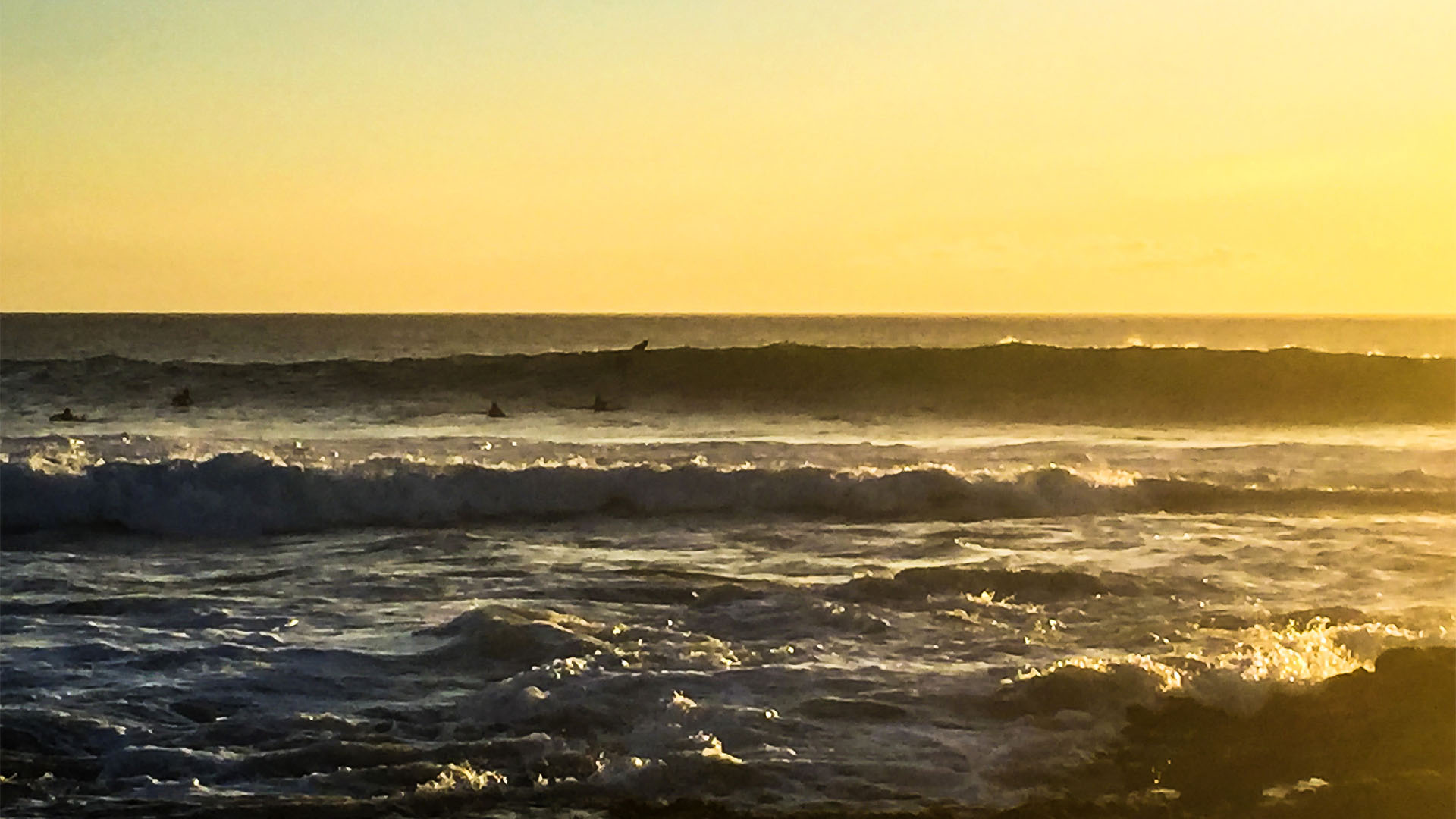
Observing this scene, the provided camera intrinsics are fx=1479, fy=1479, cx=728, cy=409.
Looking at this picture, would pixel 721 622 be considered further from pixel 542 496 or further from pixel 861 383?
pixel 861 383

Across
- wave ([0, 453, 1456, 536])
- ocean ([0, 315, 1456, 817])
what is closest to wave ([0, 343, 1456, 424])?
ocean ([0, 315, 1456, 817])

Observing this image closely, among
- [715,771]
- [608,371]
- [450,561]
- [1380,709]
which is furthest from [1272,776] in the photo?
[608,371]

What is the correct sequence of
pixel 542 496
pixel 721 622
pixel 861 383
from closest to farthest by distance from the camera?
1. pixel 721 622
2. pixel 542 496
3. pixel 861 383

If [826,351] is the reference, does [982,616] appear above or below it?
below

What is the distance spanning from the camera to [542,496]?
16.6m

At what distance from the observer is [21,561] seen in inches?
481

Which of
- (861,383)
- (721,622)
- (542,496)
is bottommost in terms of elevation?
(721,622)

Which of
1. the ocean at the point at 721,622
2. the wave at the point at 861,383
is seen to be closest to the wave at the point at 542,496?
the ocean at the point at 721,622

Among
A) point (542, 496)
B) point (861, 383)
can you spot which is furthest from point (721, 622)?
point (861, 383)

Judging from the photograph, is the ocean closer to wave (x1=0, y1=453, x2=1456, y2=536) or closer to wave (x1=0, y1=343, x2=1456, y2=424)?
wave (x1=0, y1=453, x2=1456, y2=536)

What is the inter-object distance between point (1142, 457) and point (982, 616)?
11129 mm

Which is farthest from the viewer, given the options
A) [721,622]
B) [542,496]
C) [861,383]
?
[861,383]

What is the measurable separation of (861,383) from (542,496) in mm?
14573

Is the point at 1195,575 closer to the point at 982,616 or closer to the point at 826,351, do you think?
the point at 982,616
